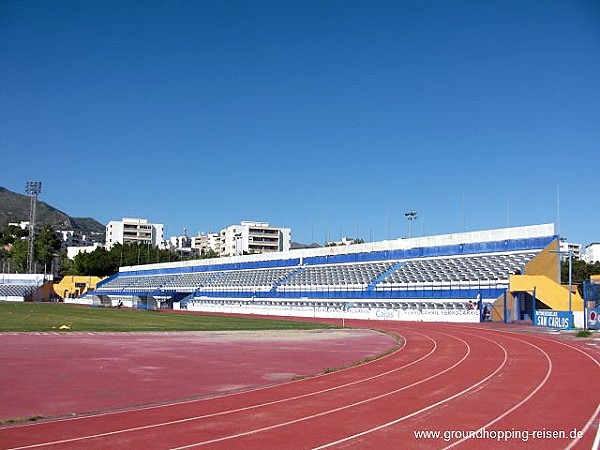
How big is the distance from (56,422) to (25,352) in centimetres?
1398

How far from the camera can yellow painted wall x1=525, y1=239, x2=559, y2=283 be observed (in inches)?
2041

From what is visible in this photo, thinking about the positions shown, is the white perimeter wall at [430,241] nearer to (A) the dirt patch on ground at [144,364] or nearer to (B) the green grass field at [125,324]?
(B) the green grass field at [125,324]

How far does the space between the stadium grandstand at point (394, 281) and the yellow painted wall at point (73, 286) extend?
17.6 m

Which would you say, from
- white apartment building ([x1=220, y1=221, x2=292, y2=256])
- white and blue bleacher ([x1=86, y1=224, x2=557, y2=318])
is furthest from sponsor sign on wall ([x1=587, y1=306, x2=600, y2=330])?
white apartment building ([x1=220, y1=221, x2=292, y2=256])

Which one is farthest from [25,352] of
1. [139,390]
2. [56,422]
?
[56,422]

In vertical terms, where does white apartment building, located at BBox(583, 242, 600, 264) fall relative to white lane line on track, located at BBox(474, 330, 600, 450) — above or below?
above

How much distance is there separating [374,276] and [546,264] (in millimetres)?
20109

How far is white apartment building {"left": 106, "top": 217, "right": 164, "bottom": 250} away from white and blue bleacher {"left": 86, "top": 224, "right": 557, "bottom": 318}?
274 ft

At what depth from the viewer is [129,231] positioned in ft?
613

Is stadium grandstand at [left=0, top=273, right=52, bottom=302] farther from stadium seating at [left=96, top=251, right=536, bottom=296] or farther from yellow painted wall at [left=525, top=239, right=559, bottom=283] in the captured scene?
yellow painted wall at [left=525, top=239, right=559, bottom=283]

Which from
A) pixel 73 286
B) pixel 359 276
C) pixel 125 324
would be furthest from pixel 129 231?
pixel 125 324

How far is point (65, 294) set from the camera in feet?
385

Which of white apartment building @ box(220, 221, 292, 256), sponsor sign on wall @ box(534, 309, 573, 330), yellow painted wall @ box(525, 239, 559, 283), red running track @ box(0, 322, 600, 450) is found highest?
white apartment building @ box(220, 221, 292, 256)

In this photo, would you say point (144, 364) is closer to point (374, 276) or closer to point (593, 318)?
point (593, 318)
